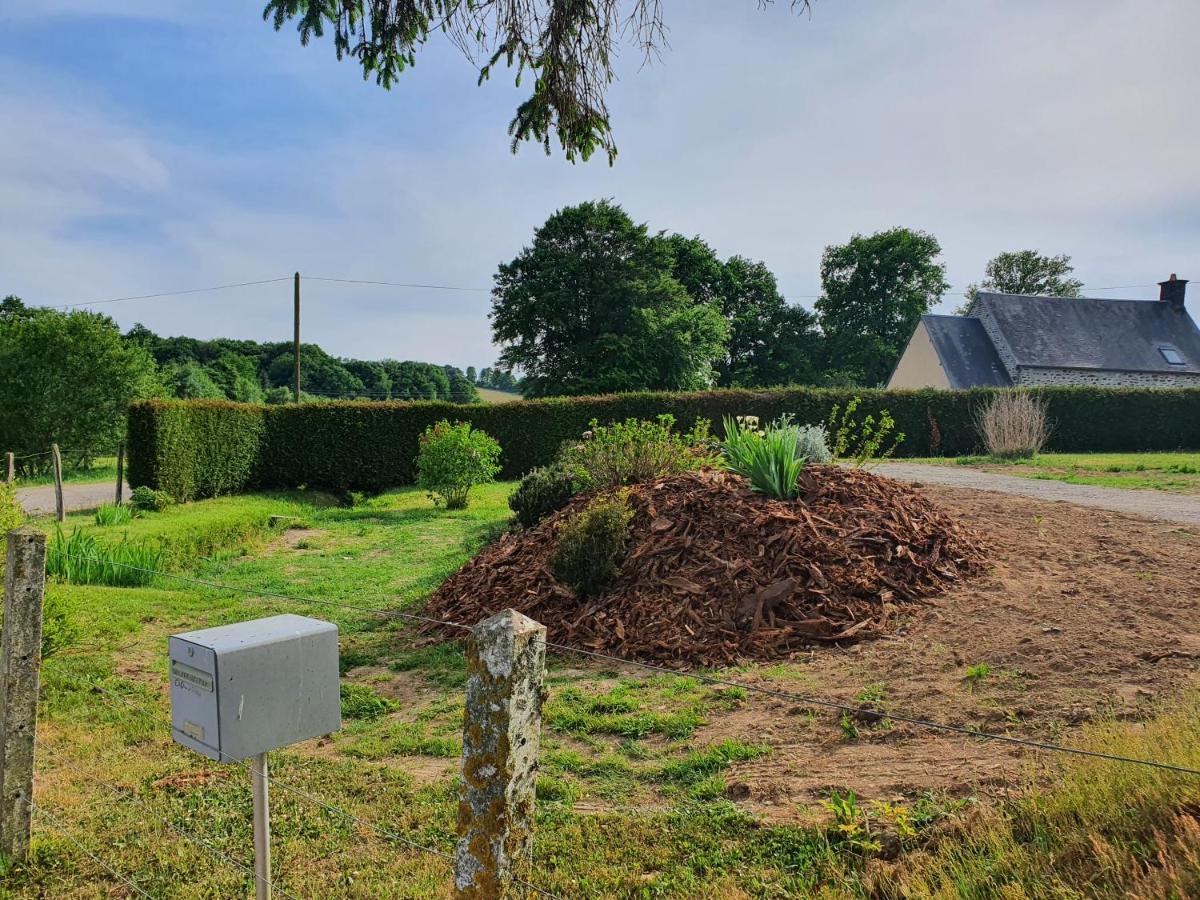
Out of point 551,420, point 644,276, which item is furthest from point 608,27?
point 644,276

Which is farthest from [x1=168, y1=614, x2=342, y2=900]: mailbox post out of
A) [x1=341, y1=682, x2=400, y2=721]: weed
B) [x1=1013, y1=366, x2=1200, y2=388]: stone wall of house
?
[x1=1013, y1=366, x2=1200, y2=388]: stone wall of house

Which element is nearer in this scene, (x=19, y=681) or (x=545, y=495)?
(x=19, y=681)

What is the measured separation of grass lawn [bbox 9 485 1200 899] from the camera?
2311mm

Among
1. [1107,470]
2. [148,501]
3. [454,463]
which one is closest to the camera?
[148,501]

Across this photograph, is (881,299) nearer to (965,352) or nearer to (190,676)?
(965,352)

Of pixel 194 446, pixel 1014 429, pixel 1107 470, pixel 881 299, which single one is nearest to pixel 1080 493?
pixel 1107 470

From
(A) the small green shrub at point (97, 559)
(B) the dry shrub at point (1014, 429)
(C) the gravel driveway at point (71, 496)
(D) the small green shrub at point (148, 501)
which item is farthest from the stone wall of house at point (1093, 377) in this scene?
(C) the gravel driveway at point (71, 496)

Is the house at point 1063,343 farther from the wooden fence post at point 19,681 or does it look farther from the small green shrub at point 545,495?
the wooden fence post at point 19,681

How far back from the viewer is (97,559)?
7863mm

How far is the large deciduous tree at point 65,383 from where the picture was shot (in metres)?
26.4

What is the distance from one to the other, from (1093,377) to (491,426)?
2484 cm

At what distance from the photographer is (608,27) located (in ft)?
17.0

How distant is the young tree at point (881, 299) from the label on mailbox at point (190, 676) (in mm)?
41547

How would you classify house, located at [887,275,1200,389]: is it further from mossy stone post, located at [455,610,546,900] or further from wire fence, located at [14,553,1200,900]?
mossy stone post, located at [455,610,546,900]
